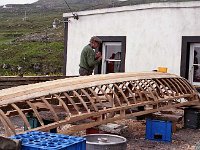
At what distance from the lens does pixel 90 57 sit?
11.9 m

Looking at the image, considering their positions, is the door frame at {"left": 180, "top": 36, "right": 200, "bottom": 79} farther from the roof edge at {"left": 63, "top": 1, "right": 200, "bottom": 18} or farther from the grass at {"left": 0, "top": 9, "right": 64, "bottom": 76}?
the grass at {"left": 0, "top": 9, "right": 64, "bottom": 76}

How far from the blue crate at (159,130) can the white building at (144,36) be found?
489cm

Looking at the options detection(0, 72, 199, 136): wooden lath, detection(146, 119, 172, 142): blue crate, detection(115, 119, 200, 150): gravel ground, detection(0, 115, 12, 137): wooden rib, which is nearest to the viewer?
detection(0, 115, 12, 137): wooden rib

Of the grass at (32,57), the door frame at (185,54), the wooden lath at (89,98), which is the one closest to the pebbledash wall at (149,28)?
the door frame at (185,54)

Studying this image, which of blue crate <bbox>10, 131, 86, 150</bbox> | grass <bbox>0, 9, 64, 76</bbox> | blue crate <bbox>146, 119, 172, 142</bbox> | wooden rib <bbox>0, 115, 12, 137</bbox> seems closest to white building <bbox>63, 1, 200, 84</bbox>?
blue crate <bbox>146, 119, 172, 142</bbox>

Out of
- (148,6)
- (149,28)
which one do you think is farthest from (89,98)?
(148,6)

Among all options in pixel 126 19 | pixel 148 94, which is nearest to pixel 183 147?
pixel 148 94

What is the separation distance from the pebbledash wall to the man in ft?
12.3

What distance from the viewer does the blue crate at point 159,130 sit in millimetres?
9961

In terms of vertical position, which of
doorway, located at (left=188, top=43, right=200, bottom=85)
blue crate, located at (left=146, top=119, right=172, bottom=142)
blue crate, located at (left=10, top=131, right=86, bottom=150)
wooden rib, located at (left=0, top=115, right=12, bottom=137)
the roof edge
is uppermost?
the roof edge

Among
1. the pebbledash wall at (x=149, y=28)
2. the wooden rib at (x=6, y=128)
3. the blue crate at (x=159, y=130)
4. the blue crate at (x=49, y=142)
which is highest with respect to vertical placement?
the pebbledash wall at (x=149, y=28)

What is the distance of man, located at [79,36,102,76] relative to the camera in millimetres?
11703

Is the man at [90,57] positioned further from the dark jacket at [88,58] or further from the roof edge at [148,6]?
the roof edge at [148,6]

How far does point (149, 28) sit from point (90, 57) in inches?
165
